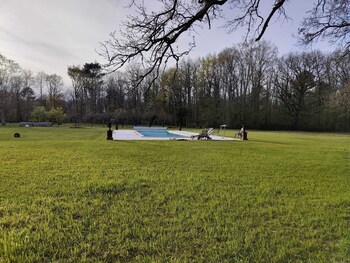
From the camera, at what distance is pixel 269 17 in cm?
471

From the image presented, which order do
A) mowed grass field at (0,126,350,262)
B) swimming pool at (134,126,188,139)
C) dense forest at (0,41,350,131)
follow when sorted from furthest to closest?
dense forest at (0,41,350,131), swimming pool at (134,126,188,139), mowed grass field at (0,126,350,262)

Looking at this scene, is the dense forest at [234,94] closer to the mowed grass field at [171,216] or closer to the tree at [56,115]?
the tree at [56,115]

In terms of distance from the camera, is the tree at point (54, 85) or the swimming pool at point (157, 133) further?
the tree at point (54, 85)

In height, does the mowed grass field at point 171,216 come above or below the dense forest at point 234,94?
below

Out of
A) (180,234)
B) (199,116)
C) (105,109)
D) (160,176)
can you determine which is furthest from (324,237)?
(105,109)

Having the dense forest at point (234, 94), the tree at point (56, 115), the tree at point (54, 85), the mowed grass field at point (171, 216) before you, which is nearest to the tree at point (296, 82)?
the dense forest at point (234, 94)

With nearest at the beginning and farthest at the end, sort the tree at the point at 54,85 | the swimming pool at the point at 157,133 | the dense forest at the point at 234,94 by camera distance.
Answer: the swimming pool at the point at 157,133, the dense forest at the point at 234,94, the tree at the point at 54,85

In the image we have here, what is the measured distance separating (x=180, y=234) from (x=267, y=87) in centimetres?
4322

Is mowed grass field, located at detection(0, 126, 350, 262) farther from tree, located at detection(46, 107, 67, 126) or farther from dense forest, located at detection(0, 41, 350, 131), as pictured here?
tree, located at detection(46, 107, 67, 126)

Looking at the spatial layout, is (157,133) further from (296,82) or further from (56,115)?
(296,82)

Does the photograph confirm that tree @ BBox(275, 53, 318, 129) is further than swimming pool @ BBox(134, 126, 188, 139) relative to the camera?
Yes

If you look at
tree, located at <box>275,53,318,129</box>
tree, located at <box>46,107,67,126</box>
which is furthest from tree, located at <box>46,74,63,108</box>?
tree, located at <box>275,53,318,129</box>

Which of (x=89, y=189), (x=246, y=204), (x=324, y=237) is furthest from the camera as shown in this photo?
(x=89, y=189)

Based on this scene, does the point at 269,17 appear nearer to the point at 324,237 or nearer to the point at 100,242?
the point at 324,237
